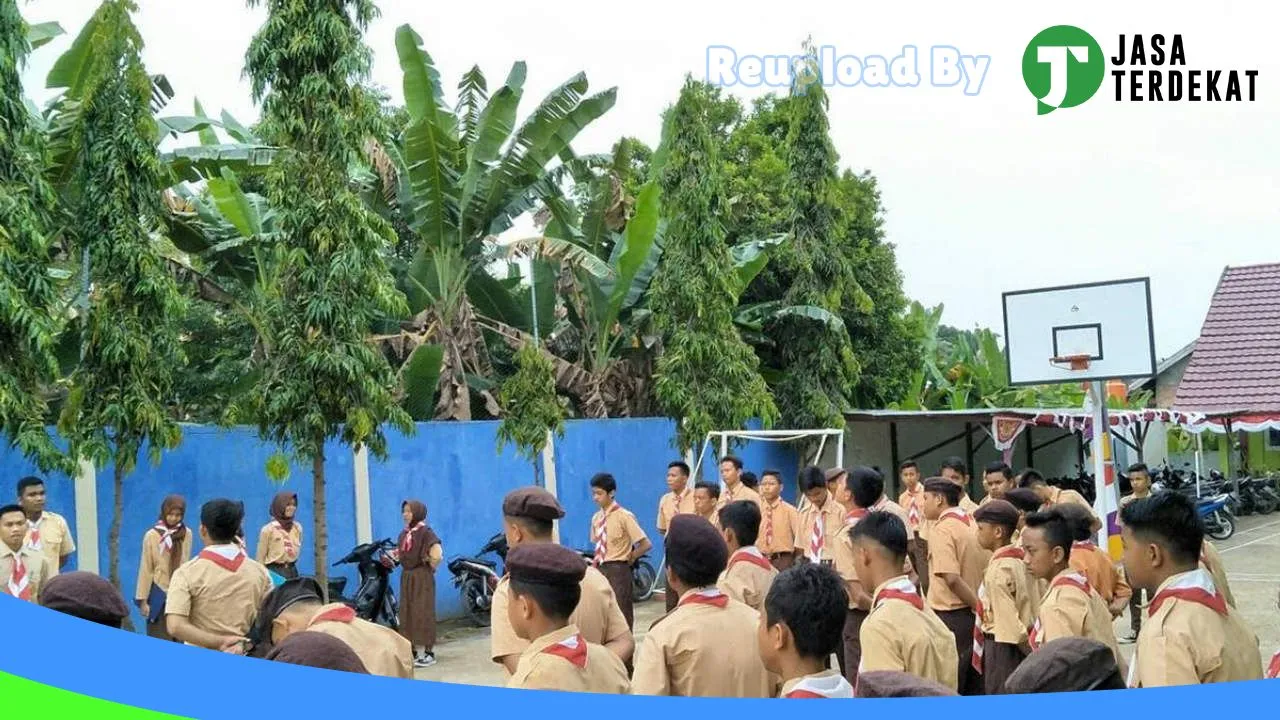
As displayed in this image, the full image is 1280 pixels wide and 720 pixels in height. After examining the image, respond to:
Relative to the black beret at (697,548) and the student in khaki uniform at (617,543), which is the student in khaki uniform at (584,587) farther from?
the student in khaki uniform at (617,543)

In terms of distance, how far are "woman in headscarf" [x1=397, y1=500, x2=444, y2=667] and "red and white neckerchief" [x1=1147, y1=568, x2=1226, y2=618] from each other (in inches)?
235

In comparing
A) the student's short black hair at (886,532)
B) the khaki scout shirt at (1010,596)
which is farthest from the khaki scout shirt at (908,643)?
the khaki scout shirt at (1010,596)

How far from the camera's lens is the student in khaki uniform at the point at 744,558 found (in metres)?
→ 4.72

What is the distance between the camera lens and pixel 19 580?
553 cm

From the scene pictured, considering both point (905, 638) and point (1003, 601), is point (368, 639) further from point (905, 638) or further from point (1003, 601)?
point (1003, 601)

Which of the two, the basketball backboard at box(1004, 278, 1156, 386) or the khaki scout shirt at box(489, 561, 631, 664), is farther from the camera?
the basketball backboard at box(1004, 278, 1156, 386)

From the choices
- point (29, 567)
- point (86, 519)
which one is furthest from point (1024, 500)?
point (86, 519)

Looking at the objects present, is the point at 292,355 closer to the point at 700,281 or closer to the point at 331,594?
the point at 331,594

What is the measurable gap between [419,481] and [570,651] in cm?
725

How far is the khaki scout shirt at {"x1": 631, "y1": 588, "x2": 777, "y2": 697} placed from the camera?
3.21 meters

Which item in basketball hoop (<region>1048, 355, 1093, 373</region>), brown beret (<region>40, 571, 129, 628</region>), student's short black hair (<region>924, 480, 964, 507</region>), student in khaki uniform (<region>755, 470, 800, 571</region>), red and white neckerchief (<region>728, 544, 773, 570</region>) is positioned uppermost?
basketball hoop (<region>1048, 355, 1093, 373</region>)

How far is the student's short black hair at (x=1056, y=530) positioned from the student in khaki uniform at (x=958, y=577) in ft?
3.33

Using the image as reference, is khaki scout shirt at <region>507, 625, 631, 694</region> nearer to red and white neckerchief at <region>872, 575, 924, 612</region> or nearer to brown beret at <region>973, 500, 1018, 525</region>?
red and white neckerchief at <region>872, 575, 924, 612</region>

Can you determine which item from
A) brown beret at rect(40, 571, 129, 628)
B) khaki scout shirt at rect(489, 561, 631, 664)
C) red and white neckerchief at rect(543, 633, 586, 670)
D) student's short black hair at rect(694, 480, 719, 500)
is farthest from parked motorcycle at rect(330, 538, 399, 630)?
red and white neckerchief at rect(543, 633, 586, 670)
